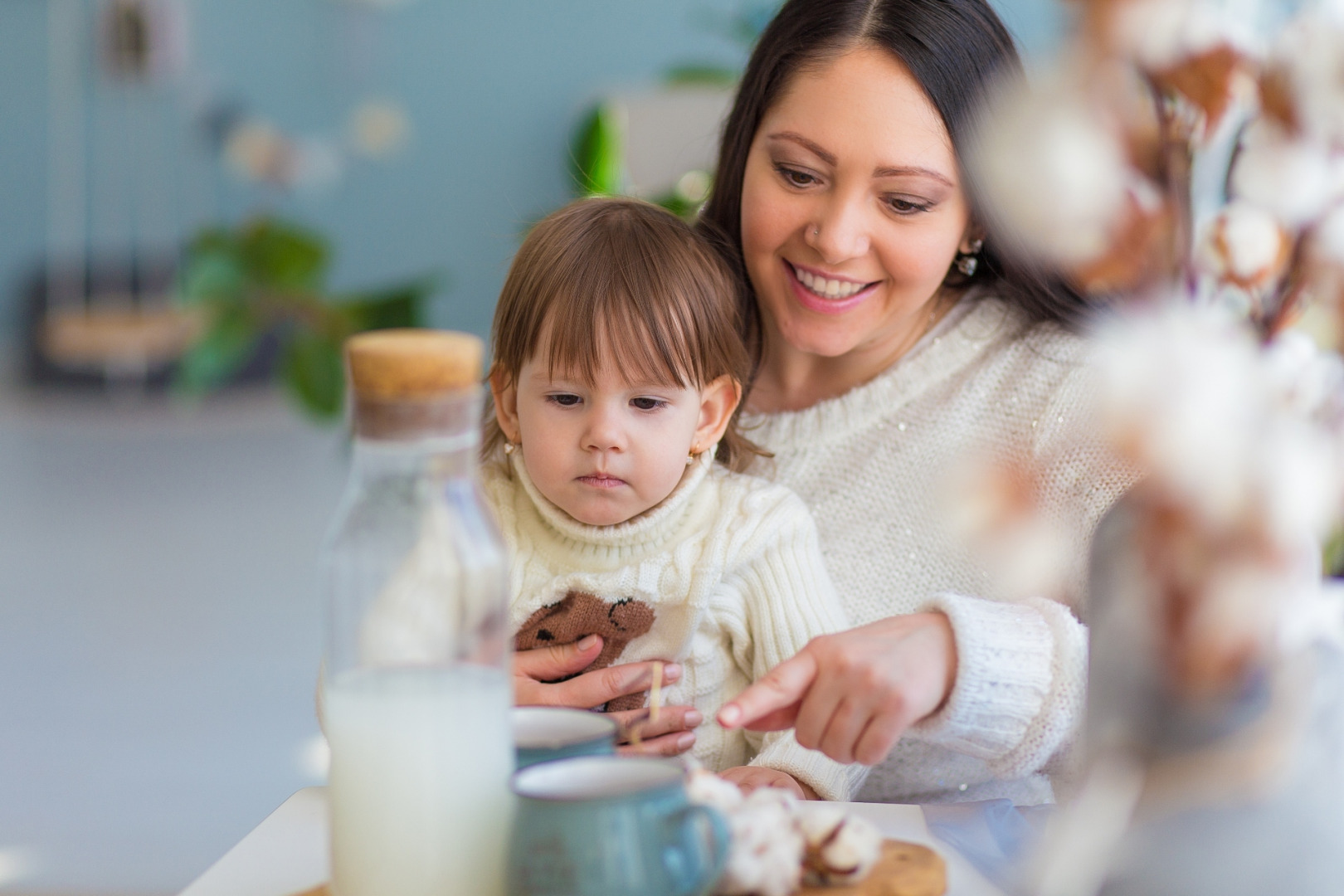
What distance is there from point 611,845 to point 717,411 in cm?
76

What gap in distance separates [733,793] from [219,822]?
1.97 m

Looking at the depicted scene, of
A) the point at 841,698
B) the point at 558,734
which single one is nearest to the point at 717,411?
the point at 841,698

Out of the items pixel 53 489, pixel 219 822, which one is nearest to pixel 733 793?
pixel 219 822

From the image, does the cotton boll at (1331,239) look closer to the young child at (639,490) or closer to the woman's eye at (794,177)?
the young child at (639,490)

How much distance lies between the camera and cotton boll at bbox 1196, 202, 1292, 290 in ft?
1.65

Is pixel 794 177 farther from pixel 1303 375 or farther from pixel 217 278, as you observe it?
pixel 217 278

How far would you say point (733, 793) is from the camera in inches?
29.1

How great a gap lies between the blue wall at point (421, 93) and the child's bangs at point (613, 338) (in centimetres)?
510

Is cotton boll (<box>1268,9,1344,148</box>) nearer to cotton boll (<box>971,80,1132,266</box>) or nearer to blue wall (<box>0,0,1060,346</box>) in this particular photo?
cotton boll (<box>971,80,1132,266</box>)

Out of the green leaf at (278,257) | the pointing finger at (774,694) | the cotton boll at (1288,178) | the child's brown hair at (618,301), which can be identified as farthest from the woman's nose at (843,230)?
the green leaf at (278,257)

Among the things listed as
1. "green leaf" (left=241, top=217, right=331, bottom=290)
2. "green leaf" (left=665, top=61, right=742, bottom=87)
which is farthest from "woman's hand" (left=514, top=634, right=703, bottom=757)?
"green leaf" (left=241, top=217, right=331, bottom=290)

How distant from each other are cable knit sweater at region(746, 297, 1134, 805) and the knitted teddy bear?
265mm

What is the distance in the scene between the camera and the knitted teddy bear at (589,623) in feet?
4.10

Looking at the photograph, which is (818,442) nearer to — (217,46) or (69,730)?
(69,730)
